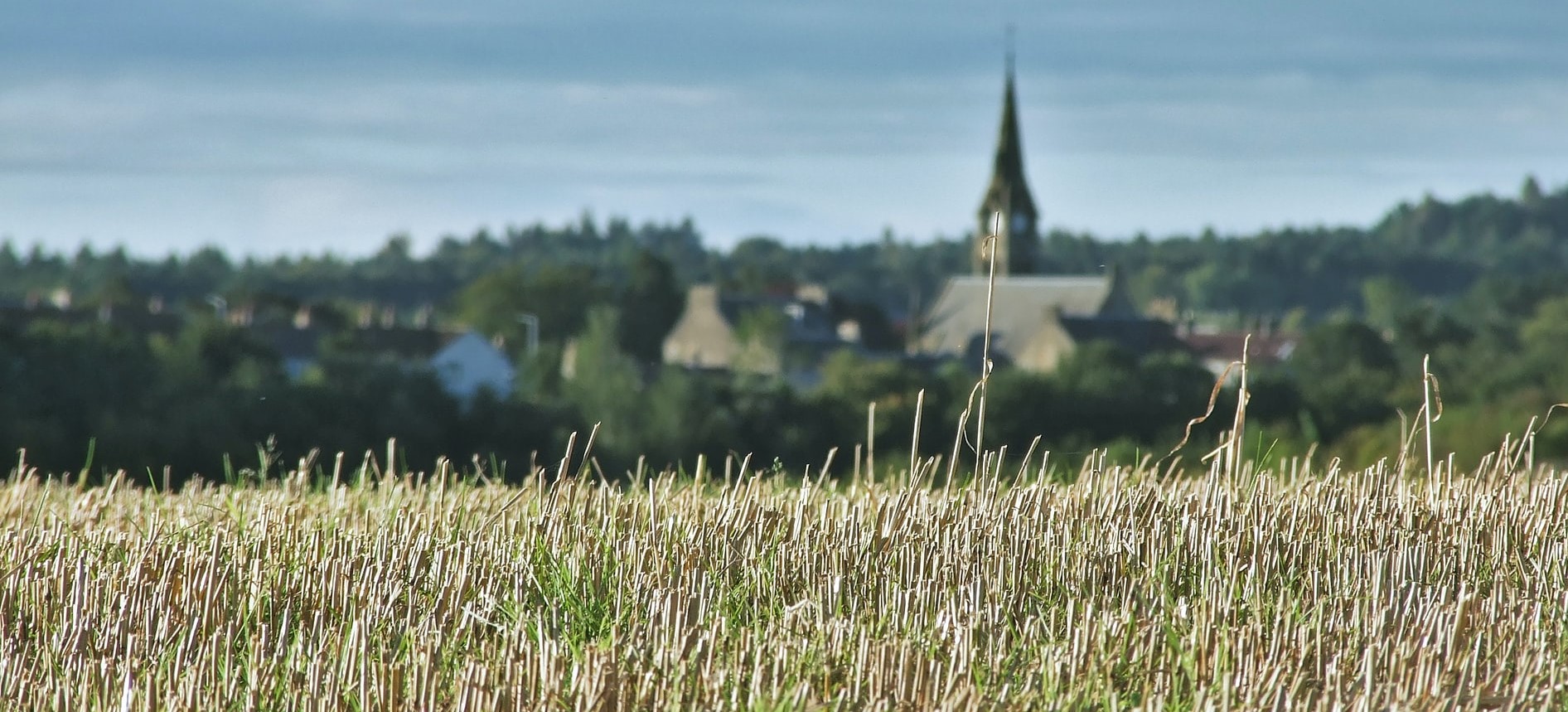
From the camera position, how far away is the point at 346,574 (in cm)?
473

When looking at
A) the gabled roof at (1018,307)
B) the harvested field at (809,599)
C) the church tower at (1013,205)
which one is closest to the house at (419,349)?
the gabled roof at (1018,307)

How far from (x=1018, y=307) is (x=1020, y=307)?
0.13 m

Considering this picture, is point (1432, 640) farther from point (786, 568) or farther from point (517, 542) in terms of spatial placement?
point (517, 542)

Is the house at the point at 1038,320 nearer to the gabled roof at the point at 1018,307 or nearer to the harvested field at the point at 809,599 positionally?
the gabled roof at the point at 1018,307

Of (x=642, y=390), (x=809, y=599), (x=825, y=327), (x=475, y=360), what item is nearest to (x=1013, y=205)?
(x=825, y=327)

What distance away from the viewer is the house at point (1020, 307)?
83062 mm

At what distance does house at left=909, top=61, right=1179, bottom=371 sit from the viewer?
273 feet

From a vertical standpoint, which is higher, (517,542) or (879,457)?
(517,542)

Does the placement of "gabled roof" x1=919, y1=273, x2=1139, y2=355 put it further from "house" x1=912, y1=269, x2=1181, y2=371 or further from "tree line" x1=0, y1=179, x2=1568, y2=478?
"tree line" x1=0, y1=179, x2=1568, y2=478

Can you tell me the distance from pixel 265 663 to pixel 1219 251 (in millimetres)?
164765

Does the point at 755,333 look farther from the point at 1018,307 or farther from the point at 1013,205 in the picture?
the point at 1013,205

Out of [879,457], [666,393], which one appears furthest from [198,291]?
[879,457]

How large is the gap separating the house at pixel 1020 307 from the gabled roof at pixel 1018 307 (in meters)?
0.04

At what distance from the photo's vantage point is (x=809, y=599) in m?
4.51
